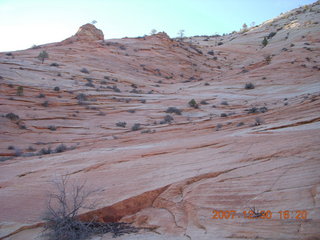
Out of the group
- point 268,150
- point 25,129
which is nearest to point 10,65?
point 25,129

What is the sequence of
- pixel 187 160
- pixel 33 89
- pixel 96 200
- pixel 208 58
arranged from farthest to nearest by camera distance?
pixel 208 58, pixel 33 89, pixel 187 160, pixel 96 200

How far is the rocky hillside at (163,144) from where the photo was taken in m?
3.73

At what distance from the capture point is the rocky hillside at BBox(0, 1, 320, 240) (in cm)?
373

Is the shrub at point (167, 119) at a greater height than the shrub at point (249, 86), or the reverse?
the shrub at point (249, 86)

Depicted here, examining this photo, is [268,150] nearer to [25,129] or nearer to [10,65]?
[25,129]

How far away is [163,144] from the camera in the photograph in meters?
8.09

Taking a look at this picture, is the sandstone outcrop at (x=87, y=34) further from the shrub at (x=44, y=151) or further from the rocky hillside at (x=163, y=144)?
the shrub at (x=44, y=151)

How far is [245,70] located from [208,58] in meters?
11.4

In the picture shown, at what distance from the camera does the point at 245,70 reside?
2570cm

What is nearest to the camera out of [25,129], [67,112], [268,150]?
[268,150]

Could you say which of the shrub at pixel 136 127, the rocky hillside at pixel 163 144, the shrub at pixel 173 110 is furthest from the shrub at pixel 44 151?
the shrub at pixel 173 110

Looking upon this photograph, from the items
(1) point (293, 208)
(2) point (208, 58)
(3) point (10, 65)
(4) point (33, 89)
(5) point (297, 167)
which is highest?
(2) point (208, 58)
